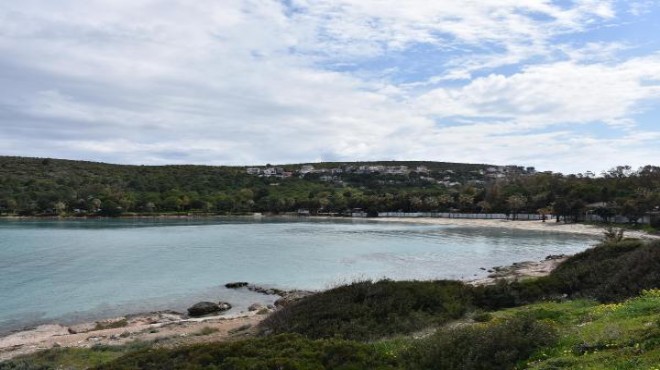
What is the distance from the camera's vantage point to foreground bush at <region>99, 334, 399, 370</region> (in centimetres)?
1152

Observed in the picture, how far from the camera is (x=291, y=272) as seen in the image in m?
47.2

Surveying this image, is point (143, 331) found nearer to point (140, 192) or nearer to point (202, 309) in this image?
point (202, 309)

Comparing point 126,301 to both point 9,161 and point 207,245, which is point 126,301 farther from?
point 9,161

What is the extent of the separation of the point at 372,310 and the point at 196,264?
37.8 metres

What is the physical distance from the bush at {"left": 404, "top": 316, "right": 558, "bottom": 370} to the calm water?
23266 mm

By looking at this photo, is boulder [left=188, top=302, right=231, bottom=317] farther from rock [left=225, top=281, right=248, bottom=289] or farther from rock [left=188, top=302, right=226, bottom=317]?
rock [left=225, top=281, right=248, bottom=289]

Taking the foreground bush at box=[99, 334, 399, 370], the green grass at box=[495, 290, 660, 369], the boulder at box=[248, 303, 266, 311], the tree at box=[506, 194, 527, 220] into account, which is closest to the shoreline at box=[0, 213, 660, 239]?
the tree at box=[506, 194, 527, 220]

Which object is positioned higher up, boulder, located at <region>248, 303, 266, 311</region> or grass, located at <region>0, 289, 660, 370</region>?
grass, located at <region>0, 289, 660, 370</region>

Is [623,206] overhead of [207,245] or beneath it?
overhead

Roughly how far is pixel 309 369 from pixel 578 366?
17.4 ft

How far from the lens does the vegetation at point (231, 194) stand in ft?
369

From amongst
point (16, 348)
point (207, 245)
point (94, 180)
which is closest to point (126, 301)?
point (16, 348)

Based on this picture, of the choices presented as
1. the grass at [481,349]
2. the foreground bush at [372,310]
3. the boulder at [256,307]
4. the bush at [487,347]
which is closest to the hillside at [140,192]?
the boulder at [256,307]

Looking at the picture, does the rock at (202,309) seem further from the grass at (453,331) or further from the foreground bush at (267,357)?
the foreground bush at (267,357)
